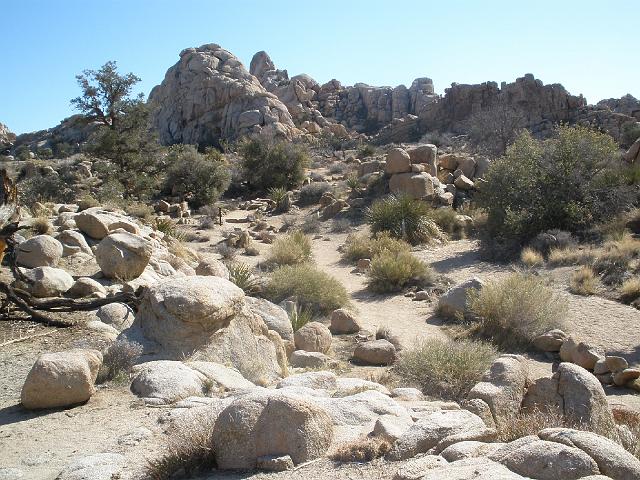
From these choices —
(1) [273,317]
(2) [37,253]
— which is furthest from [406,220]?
(2) [37,253]

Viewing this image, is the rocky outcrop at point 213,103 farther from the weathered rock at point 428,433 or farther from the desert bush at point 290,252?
the weathered rock at point 428,433

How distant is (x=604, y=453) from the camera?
3.46 meters

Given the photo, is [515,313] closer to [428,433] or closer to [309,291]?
[309,291]

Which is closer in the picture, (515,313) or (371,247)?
(515,313)

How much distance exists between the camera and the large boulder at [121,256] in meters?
9.41

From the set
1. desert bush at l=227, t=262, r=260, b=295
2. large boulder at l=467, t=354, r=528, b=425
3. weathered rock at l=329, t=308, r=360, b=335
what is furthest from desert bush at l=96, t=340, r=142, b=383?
desert bush at l=227, t=262, r=260, b=295

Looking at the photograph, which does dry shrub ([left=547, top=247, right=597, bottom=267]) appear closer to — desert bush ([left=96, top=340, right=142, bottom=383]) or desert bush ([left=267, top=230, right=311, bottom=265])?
desert bush ([left=267, top=230, right=311, bottom=265])

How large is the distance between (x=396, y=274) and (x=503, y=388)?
8791 mm

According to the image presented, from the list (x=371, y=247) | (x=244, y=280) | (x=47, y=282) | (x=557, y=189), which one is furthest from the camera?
(x=557, y=189)

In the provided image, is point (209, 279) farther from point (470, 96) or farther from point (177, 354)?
point (470, 96)

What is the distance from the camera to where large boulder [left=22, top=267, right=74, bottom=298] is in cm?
835

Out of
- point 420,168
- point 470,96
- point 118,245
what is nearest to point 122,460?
point 118,245

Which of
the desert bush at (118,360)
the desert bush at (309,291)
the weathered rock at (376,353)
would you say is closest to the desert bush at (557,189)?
the desert bush at (309,291)

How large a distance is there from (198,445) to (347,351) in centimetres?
646
